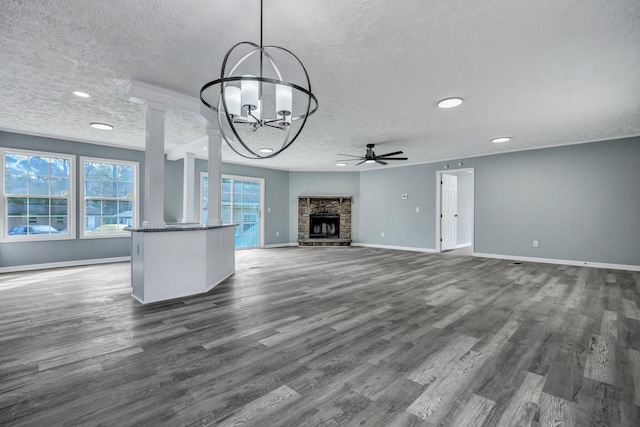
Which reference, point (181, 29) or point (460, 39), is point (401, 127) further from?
point (181, 29)

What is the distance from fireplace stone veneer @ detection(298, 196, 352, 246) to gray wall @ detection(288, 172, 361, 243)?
16 cm

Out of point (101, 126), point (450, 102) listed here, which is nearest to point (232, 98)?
point (450, 102)

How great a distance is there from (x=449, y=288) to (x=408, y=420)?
9.63ft

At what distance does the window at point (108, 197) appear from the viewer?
610cm

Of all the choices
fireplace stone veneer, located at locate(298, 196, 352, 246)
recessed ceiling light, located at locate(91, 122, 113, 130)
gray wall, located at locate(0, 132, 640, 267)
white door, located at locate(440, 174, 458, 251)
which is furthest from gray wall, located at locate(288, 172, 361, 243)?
recessed ceiling light, located at locate(91, 122, 113, 130)

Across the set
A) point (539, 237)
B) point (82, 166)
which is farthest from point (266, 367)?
point (539, 237)

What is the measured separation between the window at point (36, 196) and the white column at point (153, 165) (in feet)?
12.2

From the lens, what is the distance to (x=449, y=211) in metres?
8.52

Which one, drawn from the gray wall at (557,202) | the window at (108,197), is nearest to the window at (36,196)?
the window at (108,197)

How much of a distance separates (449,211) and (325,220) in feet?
12.5

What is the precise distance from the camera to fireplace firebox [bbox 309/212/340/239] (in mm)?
9711

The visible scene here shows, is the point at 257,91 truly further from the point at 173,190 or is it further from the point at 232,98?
the point at 173,190

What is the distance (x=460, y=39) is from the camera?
2.42 m

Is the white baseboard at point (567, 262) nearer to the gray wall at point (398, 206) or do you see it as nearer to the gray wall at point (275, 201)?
the gray wall at point (398, 206)
